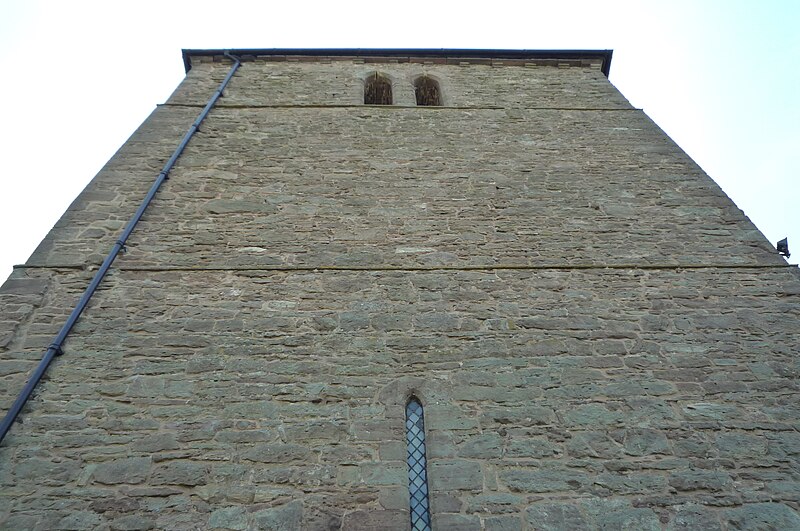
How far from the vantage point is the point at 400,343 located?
4.73 metres

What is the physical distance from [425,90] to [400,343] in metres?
6.07

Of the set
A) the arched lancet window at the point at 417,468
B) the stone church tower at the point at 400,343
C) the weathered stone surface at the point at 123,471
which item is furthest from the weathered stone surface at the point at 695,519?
the weathered stone surface at the point at 123,471

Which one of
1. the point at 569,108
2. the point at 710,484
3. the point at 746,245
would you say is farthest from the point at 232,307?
the point at 569,108

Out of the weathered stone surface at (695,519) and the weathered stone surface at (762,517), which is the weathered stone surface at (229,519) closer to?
the weathered stone surface at (695,519)

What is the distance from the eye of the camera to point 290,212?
6.19 metres

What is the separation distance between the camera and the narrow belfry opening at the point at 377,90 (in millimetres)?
9688

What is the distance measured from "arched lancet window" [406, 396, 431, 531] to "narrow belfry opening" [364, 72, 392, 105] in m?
6.52

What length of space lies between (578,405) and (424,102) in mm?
6527

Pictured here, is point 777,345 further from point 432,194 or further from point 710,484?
point 432,194

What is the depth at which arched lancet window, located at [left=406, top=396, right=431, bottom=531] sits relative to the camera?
373cm

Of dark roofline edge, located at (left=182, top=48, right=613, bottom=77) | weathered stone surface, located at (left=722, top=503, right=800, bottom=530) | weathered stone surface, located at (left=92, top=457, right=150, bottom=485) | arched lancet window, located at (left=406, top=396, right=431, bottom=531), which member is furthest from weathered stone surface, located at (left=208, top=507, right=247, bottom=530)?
dark roofline edge, located at (left=182, top=48, right=613, bottom=77)

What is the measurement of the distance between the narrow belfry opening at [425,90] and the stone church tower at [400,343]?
2.30m

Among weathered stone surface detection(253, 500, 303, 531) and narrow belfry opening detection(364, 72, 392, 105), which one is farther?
narrow belfry opening detection(364, 72, 392, 105)

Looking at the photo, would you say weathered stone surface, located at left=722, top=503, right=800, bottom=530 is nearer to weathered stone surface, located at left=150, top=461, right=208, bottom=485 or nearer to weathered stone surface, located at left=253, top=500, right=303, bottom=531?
weathered stone surface, located at left=253, top=500, right=303, bottom=531
